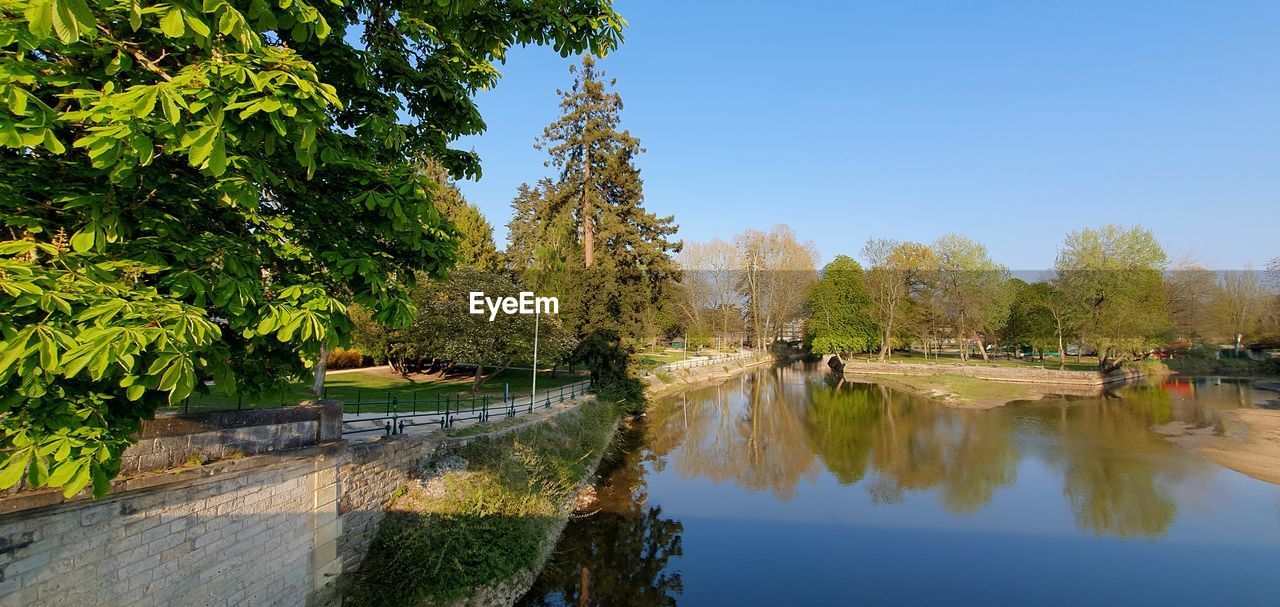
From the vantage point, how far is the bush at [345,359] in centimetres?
2778

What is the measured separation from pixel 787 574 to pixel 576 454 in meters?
7.35

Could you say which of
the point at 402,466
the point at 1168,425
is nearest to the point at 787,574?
the point at 402,466

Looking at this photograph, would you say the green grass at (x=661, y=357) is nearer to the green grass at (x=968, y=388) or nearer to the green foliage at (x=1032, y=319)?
the green grass at (x=968, y=388)

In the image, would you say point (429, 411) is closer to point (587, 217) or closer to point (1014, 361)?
point (587, 217)

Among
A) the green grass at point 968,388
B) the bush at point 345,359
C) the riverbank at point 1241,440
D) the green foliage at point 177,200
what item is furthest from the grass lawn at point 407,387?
the riverbank at point 1241,440

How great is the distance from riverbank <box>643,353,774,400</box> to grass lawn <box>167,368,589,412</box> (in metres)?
5.92

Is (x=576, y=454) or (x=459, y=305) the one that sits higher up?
(x=459, y=305)

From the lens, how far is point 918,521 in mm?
15523

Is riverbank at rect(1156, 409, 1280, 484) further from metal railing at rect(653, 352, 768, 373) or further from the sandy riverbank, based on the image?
metal railing at rect(653, 352, 768, 373)

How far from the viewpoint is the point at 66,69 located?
143 inches

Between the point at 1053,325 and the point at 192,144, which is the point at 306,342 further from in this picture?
the point at 1053,325

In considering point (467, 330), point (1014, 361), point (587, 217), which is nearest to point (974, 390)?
point (1014, 361)

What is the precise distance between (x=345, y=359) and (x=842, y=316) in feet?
157

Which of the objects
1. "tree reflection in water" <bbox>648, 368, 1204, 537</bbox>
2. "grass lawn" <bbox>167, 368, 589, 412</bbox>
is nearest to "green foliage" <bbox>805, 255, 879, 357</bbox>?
"tree reflection in water" <bbox>648, 368, 1204, 537</bbox>
